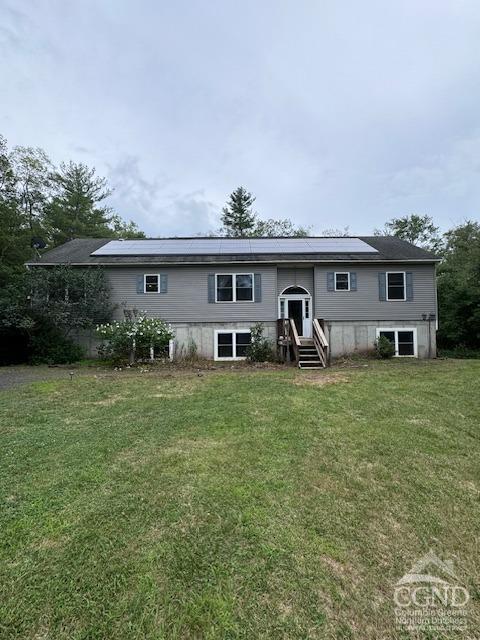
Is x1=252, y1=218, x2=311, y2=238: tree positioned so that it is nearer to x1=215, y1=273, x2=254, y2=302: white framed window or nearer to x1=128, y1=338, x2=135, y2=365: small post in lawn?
x1=215, y1=273, x2=254, y2=302: white framed window

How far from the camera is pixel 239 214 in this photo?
31.7m

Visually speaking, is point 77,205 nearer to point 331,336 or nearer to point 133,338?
point 133,338

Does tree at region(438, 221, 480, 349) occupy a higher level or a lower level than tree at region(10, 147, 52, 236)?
lower

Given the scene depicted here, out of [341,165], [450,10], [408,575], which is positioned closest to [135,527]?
[408,575]

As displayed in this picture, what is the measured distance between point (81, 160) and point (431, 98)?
1014 inches

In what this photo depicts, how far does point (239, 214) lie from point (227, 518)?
104 ft

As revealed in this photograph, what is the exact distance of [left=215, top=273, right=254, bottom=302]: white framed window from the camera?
43.4ft

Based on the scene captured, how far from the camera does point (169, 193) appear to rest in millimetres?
34594

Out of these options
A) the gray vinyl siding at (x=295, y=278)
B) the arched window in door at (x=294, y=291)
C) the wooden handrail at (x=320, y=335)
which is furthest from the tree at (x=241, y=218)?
the wooden handrail at (x=320, y=335)

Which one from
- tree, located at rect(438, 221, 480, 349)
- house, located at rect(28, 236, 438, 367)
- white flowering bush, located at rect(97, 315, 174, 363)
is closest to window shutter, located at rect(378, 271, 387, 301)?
house, located at rect(28, 236, 438, 367)

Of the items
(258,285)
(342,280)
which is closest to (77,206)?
(258,285)

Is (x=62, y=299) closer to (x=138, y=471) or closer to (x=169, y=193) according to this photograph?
(x=138, y=471)

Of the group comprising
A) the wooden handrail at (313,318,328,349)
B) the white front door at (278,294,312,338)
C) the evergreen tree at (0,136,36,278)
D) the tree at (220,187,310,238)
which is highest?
the tree at (220,187,310,238)

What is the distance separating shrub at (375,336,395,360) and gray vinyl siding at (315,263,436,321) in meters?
1.22
